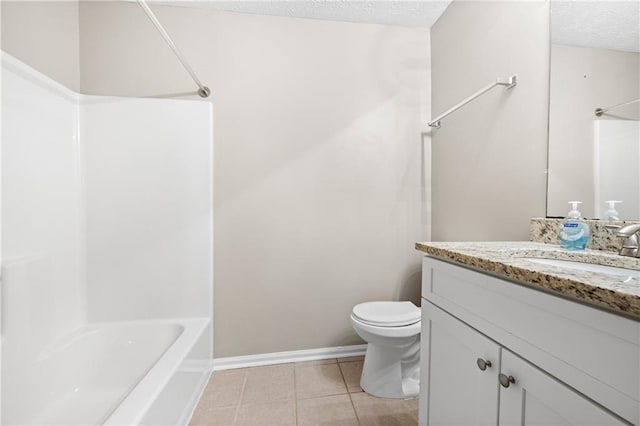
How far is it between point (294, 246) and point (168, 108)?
4.01 ft

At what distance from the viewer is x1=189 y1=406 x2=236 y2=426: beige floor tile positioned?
3.87 ft

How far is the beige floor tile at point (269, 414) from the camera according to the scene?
1.19 metres

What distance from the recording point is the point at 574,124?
962 millimetres

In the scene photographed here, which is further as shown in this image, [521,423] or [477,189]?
[477,189]

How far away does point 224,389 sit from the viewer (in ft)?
4.65

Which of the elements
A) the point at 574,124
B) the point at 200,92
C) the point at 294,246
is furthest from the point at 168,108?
the point at 574,124

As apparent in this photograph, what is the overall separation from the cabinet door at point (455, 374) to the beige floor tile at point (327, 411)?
437 millimetres

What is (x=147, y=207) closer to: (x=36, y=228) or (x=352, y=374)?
(x=36, y=228)

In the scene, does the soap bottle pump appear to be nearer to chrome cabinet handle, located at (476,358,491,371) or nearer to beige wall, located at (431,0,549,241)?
beige wall, located at (431,0,549,241)

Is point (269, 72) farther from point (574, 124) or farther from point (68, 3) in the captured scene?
point (574, 124)

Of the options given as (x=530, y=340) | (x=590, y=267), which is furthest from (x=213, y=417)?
(x=590, y=267)

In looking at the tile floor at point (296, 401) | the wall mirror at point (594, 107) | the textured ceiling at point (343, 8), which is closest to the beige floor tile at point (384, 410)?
the tile floor at point (296, 401)

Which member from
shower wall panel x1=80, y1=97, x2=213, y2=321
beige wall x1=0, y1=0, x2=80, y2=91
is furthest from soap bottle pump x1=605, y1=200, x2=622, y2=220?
beige wall x1=0, y1=0, x2=80, y2=91

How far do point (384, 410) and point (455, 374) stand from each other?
2.38 ft
